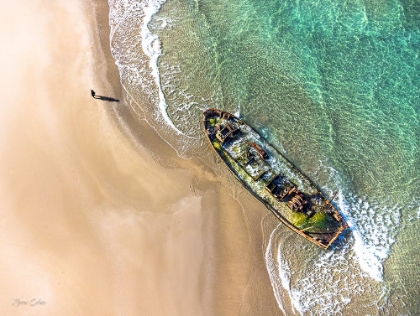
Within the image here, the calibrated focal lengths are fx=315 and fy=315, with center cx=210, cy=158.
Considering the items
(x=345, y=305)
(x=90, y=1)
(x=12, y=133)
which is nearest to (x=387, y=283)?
(x=345, y=305)

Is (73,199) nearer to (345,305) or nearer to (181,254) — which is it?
(181,254)
